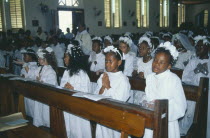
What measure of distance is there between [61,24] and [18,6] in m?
2.89

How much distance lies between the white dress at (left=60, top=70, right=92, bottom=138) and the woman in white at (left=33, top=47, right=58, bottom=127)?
0.71 meters

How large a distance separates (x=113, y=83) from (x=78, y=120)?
0.91 metres

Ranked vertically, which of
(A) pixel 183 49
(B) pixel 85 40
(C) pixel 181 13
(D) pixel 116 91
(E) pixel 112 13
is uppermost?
(C) pixel 181 13

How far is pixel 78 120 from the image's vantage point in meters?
3.54

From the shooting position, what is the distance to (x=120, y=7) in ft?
57.7

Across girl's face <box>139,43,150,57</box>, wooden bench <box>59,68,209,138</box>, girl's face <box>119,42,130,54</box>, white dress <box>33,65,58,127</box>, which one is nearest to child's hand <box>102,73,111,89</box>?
wooden bench <box>59,68,209,138</box>

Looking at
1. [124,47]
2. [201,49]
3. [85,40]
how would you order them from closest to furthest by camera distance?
[201,49], [124,47], [85,40]

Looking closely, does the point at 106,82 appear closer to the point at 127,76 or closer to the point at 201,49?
the point at 127,76

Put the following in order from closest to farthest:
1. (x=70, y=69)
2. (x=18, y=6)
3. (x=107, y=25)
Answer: (x=70, y=69) < (x=18, y=6) < (x=107, y=25)

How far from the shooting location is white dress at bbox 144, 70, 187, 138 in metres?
2.32

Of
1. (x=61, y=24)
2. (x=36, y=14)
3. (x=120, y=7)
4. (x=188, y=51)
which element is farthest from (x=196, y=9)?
(x=188, y=51)

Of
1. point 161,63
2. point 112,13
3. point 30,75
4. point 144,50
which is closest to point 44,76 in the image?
point 30,75

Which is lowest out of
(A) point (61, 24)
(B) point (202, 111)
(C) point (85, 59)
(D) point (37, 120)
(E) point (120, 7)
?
(D) point (37, 120)

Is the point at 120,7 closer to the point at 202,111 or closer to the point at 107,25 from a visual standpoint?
the point at 107,25
